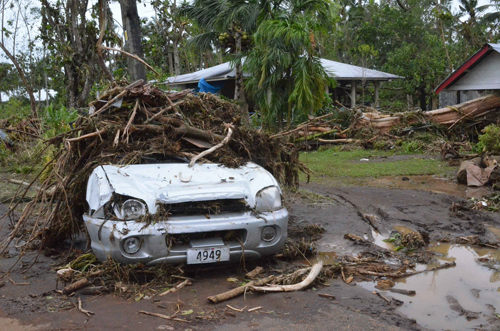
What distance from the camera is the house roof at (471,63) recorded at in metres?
15.6

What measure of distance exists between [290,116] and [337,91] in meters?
12.0

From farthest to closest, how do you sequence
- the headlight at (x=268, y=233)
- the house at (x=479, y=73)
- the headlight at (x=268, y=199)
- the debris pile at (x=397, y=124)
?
the debris pile at (x=397, y=124) → the house at (x=479, y=73) → the headlight at (x=268, y=199) → the headlight at (x=268, y=233)

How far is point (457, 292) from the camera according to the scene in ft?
14.3

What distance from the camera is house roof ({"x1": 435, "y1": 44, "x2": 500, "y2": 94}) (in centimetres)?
1562

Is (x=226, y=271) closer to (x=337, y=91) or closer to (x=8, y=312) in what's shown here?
(x=8, y=312)

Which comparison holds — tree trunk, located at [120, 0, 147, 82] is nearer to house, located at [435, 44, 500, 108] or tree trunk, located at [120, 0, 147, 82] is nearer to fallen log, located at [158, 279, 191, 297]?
fallen log, located at [158, 279, 191, 297]

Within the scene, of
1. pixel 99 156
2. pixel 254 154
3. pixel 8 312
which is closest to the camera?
pixel 8 312

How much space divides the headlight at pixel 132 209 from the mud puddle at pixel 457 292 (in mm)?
2058

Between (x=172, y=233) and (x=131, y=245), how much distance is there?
36cm

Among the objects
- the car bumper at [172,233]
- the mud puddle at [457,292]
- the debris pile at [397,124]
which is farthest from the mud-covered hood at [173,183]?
the debris pile at [397,124]

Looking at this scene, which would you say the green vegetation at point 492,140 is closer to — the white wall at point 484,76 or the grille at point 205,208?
the white wall at point 484,76

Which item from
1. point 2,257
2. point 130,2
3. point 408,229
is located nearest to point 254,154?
point 408,229

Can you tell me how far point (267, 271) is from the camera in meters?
4.79

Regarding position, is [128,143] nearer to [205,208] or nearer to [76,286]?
[205,208]
